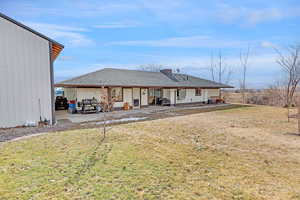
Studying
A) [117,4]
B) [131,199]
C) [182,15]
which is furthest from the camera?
[182,15]

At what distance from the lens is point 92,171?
12.3ft

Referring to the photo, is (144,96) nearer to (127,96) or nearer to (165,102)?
(127,96)

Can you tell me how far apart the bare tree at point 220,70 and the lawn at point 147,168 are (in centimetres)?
3124

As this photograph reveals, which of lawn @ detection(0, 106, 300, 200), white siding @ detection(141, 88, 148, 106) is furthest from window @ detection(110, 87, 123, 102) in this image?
lawn @ detection(0, 106, 300, 200)

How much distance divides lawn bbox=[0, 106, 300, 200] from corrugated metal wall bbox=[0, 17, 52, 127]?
2.70 meters

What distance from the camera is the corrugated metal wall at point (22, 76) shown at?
778cm

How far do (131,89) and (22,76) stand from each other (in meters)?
9.15

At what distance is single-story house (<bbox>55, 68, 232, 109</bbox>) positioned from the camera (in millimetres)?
13742

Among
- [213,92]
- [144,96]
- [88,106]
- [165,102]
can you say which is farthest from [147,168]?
[213,92]

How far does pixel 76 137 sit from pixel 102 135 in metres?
0.92

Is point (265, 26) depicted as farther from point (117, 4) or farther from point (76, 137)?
point (76, 137)

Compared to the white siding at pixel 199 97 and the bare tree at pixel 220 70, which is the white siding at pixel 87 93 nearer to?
the white siding at pixel 199 97

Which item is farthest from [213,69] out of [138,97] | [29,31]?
[29,31]

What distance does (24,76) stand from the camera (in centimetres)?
827
